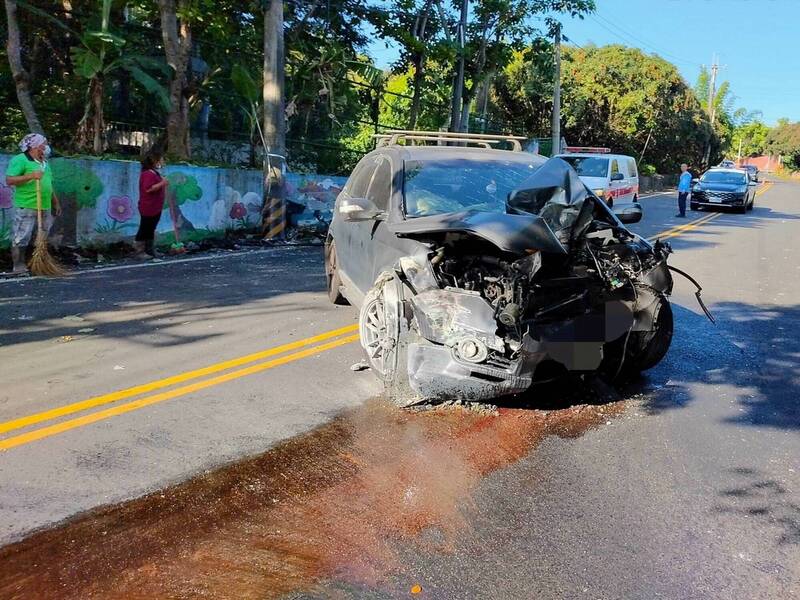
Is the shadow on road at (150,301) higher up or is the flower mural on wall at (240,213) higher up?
the flower mural on wall at (240,213)

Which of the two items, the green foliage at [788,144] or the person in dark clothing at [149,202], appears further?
the green foliage at [788,144]

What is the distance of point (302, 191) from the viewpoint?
16.5 metres

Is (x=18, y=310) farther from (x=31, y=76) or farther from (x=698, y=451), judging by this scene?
(x=31, y=76)

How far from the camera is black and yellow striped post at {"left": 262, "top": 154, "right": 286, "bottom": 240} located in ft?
47.9

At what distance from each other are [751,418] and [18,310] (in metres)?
7.05

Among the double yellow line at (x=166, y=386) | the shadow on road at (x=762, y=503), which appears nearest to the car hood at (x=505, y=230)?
the shadow on road at (x=762, y=503)

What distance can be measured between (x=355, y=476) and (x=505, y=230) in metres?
1.79

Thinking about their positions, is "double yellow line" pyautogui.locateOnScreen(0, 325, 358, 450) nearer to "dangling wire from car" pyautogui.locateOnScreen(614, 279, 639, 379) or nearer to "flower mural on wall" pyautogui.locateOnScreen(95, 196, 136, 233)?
"dangling wire from car" pyautogui.locateOnScreen(614, 279, 639, 379)

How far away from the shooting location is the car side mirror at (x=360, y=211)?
5.70 meters

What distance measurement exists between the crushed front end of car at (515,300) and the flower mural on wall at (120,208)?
26.6ft

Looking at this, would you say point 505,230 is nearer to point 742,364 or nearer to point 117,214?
point 742,364

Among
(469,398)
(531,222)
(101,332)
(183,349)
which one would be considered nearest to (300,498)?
(469,398)

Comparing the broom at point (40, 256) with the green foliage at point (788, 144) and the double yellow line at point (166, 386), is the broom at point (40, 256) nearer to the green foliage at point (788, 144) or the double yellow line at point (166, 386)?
the double yellow line at point (166, 386)

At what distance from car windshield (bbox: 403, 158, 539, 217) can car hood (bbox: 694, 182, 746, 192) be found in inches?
875
